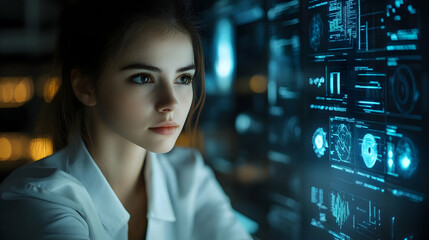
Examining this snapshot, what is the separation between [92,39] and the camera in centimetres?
88

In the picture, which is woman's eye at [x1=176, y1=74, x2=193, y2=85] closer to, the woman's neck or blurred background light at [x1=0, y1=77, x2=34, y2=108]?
the woman's neck

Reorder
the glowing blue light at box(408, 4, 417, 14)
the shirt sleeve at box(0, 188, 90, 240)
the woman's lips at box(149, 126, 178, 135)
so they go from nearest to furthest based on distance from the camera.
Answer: the glowing blue light at box(408, 4, 417, 14)
the shirt sleeve at box(0, 188, 90, 240)
the woman's lips at box(149, 126, 178, 135)

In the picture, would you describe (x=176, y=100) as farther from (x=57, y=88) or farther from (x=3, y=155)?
(x=3, y=155)

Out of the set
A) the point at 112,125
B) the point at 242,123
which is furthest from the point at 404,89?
the point at 242,123

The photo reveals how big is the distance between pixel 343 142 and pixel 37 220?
64 cm

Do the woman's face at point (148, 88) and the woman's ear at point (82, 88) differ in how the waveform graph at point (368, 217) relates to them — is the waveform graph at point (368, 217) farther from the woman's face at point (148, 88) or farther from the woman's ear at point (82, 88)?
the woman's ear at point (82, 88)

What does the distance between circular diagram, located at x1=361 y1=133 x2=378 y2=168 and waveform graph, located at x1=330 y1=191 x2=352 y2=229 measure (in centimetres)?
10

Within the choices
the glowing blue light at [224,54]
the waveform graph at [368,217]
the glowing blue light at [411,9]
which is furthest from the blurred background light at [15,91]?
the glowing blue light at [411,9]

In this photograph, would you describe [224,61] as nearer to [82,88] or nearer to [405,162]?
[82,88]

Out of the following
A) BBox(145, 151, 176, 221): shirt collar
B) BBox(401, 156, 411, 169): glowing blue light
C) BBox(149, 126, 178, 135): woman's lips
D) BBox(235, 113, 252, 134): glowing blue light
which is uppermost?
BBox(149, 126, 178, 135): woman's lips

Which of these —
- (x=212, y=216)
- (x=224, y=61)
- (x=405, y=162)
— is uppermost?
(x=224, y=61)

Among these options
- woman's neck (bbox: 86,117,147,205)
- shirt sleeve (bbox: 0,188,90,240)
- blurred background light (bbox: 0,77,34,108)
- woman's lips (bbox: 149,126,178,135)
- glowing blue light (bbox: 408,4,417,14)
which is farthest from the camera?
blurred background light (bbox: 0,77,34,108)

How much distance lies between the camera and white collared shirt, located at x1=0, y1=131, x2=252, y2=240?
0.79 m

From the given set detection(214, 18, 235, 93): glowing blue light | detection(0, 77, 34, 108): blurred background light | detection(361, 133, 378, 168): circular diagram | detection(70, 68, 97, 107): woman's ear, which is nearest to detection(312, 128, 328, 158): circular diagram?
detection(361, 133, 378, 168): circular diagram
